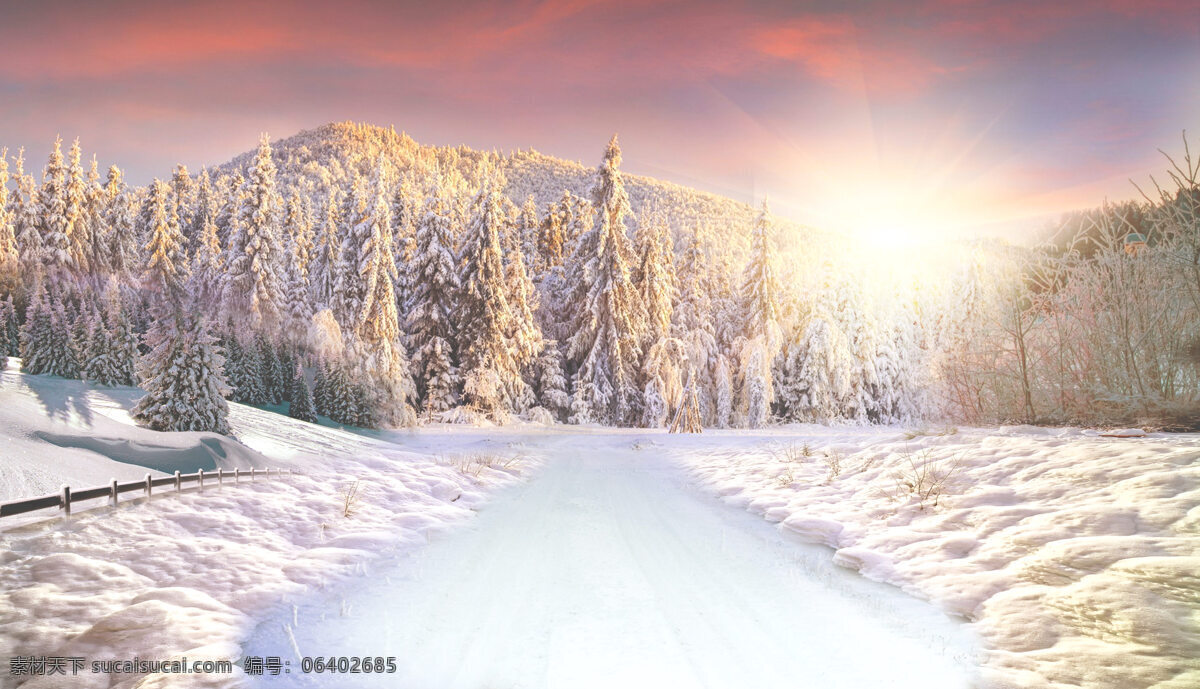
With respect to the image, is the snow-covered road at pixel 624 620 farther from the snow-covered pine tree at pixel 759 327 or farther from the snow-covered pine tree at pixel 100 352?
the snow-covered pine tree at pixel 759 327

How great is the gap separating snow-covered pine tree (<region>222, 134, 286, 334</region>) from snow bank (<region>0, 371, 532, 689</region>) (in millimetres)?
15578

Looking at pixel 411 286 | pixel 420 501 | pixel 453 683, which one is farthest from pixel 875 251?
pixel 453 683

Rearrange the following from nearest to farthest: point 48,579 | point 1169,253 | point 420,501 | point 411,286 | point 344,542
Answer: point 48,579, point 344,542, point 1169,253, point 420,501, point 411,286

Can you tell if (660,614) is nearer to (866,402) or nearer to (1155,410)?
(1155,410)

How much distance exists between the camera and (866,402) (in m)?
35.6

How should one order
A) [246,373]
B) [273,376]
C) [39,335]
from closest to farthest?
1. [39,335]
2. [246,373]
3. [273,376]

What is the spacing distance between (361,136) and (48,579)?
206868 mm

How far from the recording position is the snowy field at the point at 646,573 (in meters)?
3.96

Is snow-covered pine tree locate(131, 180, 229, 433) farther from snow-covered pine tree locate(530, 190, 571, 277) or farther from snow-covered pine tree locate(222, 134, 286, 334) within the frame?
snow-covered pine tree locate(530, 190, 571, 277)

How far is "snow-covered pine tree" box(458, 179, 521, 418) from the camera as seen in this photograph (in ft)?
91.0

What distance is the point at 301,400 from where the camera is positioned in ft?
108

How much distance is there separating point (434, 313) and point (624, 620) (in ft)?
83.3

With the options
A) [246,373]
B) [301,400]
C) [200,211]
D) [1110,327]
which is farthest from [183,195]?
Answer: [1110,327]

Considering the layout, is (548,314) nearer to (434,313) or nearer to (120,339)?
(434,313)
